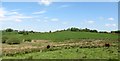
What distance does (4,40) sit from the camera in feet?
205

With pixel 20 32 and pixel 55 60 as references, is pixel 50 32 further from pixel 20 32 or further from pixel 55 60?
pixel 55 60

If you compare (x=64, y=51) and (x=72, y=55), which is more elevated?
(x=64, y=51)

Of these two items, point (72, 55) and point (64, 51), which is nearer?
point (72, 55)

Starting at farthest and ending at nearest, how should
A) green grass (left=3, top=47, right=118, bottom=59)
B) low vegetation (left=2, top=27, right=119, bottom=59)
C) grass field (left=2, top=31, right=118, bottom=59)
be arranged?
low vegetation (left=2, top=27, right=119, bottom=59) < grass field (left=2, top=31, right=118, bottom=59) < green grass (left=3, top=47, right=118, bottom=59)

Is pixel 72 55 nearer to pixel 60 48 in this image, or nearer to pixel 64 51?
pixel 64 51


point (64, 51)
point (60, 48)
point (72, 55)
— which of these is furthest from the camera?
point (60, 48)

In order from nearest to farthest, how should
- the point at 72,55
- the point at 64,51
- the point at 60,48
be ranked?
the point at 72,55
the point at 64,51
the point at 60,48

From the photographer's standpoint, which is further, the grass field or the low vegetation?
the low vegetation

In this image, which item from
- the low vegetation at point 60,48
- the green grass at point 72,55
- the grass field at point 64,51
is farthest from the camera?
the low vegetation at point 60,48

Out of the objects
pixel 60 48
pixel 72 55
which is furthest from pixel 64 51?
pixel 60 48

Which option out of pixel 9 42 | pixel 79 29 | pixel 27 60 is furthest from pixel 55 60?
pixel 79 29

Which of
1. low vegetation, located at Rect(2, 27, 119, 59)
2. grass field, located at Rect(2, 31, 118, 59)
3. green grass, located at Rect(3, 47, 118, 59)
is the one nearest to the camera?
green grass, located at Rect(3, 47, 118, 59)

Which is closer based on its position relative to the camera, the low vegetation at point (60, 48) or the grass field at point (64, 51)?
the grass field at point (64, 51)

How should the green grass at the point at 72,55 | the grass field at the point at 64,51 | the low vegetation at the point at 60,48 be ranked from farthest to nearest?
the low vegetation at the point at 60,48, the grass field at the point at 64,51, the green grass at the point at 72,55
